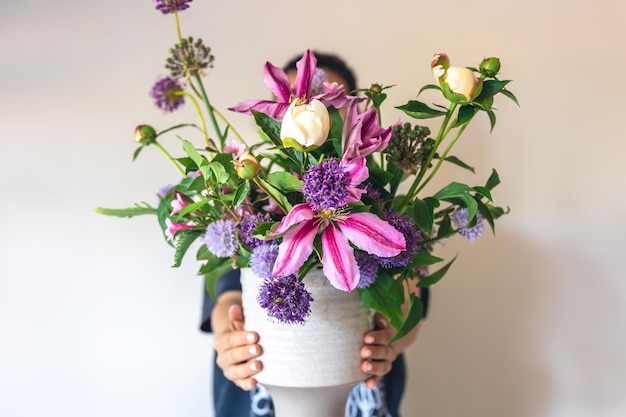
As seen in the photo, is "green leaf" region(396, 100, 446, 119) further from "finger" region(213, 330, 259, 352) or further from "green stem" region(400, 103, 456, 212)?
"finger" region(213, 330, 259, 352)

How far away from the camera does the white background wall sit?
104 centimetres

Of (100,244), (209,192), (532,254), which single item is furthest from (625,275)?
(100,244)

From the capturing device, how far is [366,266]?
509 mm

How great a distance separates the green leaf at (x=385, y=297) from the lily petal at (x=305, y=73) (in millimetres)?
188

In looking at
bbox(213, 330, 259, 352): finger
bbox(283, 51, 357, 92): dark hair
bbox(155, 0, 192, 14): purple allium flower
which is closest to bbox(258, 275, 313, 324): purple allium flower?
bbox(213, 330, 259, 352): finger

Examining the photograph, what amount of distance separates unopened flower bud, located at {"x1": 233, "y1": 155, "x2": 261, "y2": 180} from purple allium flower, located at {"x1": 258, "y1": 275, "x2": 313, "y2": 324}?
0.10 m

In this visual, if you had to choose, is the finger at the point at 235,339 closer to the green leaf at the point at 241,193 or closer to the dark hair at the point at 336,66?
the green leaf at the point at 241,193

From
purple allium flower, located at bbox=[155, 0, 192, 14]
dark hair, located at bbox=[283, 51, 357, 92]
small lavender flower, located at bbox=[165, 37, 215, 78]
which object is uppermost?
dark hair, located at bbox=[283, 51, 357, 92]

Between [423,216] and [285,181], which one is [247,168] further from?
[423,216]

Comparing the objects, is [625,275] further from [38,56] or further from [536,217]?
[38,56]

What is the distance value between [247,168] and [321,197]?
0.07m

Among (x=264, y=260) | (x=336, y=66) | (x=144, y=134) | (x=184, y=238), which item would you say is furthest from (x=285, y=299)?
(x=336, y=66)

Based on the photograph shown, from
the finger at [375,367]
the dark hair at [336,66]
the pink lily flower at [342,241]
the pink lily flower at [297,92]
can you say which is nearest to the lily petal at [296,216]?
the pink lily flower at [342,241]

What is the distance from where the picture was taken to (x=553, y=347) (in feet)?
3.51
